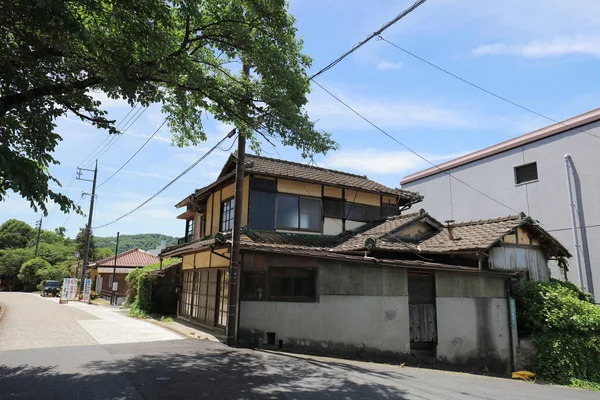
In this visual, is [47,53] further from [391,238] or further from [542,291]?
[542,291]

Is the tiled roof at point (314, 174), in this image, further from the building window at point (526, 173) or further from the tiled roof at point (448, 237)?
the building window at point (526, 173)

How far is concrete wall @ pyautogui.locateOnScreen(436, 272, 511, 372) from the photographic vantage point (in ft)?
41.6

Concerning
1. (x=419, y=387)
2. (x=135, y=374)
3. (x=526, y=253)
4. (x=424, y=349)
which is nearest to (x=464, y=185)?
(x=526, y=253)

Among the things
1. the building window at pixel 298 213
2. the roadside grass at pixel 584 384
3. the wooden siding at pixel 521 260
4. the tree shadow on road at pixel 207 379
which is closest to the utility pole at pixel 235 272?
the tree shadow on road at pixel 207 379

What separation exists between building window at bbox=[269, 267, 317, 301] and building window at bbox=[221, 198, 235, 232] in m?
4.65

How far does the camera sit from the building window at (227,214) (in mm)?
16438

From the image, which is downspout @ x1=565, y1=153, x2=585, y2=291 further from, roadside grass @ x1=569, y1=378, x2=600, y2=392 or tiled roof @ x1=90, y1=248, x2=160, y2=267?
tiled roof @ x1=90, y1=248, x2=160, y2=267

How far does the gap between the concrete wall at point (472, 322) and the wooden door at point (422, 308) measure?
206 millimetres

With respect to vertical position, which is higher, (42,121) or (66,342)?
(42,121)

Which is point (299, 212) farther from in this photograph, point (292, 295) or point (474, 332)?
point (474, 332)

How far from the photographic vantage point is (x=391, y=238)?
15203 mm

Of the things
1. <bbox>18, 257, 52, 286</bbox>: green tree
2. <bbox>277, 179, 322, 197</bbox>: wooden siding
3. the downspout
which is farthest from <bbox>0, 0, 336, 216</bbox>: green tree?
<bbox>18, 257, 52, 286</bbox>: green tree

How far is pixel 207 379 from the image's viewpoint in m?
7.62

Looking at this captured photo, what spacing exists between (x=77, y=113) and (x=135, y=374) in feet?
18.8
